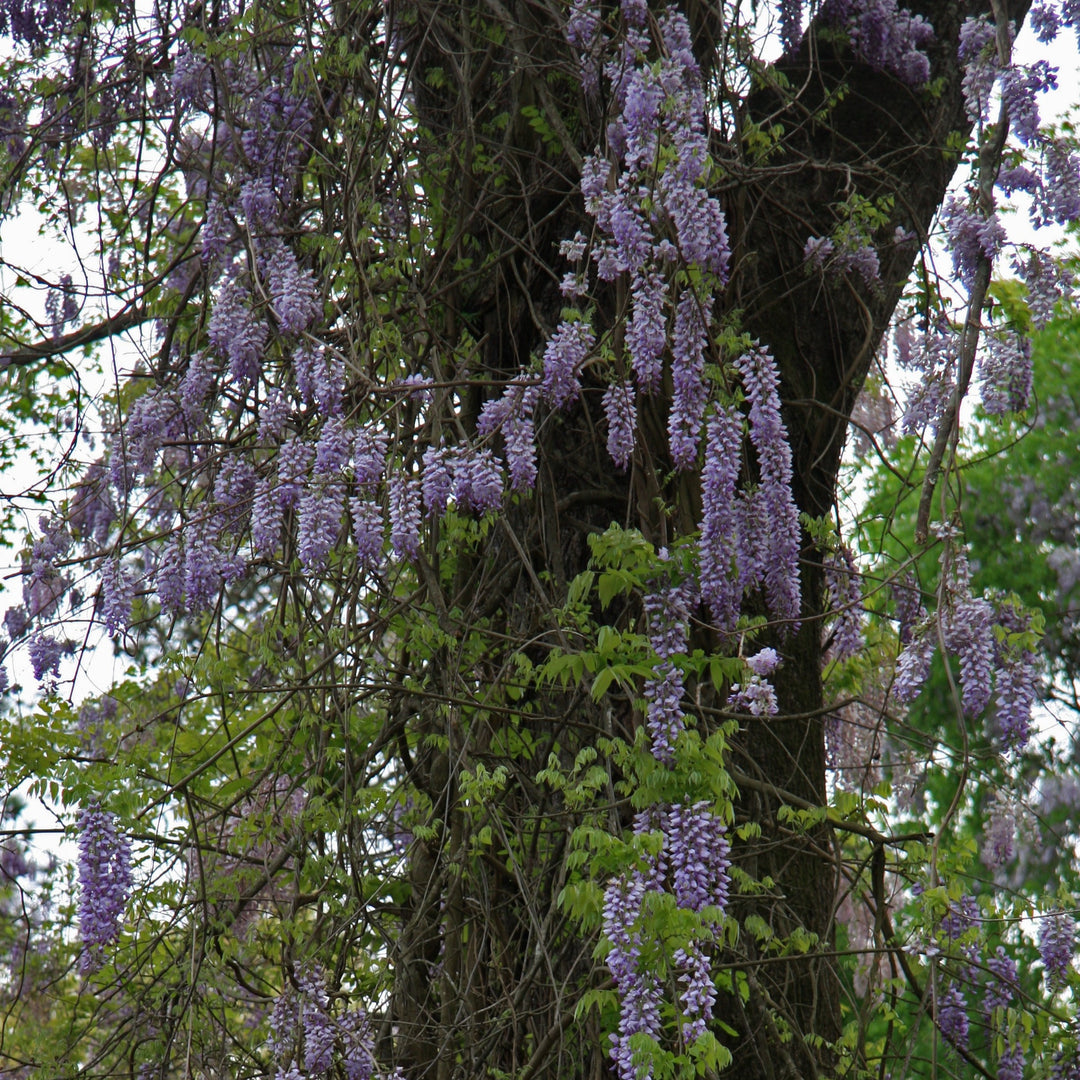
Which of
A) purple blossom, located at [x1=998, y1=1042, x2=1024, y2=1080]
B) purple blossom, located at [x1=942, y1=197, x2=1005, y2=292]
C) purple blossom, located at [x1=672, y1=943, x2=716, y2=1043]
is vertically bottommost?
purple blossom, located at [x1=998, y1=1042, x2=1024, y2=1080]

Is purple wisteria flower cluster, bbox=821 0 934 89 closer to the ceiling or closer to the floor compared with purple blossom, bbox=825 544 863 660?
closer to the ceiling

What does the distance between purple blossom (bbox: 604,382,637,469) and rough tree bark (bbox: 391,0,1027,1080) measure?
0.38 feet

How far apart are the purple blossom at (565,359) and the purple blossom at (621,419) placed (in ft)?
0.33

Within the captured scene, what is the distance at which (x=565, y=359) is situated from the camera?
2902 millimetres

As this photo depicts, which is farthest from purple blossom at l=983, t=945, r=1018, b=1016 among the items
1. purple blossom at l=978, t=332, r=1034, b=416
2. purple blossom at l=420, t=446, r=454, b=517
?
purple blossom at l=420, t=446, r=454, b=517

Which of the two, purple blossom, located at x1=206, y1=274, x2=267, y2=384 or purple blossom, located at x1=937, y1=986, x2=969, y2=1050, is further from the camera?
purple blossom, located at x1=206, y1=274, x2=267, y2=384

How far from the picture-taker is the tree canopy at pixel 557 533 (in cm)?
267

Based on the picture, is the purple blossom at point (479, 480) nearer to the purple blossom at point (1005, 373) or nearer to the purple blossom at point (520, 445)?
the purple blossom at point (520, 445)

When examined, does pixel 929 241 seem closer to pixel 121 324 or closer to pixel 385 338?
pixel 385 338

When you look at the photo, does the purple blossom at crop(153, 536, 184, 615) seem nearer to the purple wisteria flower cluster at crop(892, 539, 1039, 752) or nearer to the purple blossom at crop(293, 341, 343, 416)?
the purple blossom at crop(293, 341, 343, 416)

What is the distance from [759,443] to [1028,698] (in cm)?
81

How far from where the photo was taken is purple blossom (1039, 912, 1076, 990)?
2994 millimetres

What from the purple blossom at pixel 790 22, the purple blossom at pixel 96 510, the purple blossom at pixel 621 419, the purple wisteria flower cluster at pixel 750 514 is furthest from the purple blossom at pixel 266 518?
the purple blossom at pixel 790 22

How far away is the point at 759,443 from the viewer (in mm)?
2838
